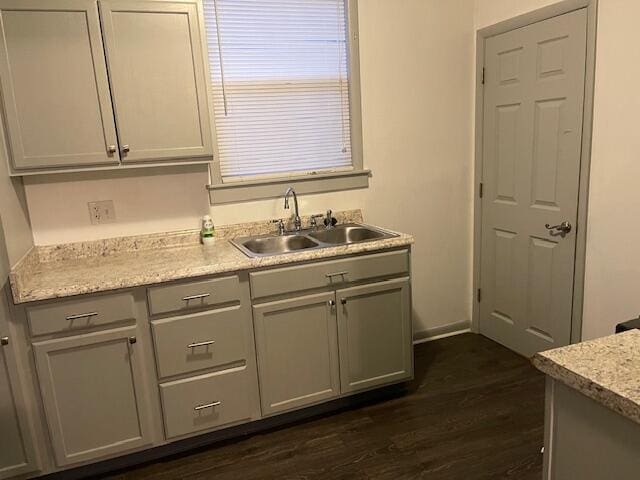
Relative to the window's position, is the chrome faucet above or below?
below

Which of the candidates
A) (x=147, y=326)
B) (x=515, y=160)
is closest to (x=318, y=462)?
(x=147, y=326)

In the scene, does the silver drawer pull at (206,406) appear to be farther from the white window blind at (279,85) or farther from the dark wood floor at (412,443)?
the white window blind at (279,85)

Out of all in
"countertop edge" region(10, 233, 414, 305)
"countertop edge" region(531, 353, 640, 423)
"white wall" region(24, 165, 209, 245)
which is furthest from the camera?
"white wall" region(24, 165, 209, 245)

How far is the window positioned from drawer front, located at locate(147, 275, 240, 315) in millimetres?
737

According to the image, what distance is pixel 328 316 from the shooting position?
2590 mm

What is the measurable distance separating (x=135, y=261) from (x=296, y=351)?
3.05 ft

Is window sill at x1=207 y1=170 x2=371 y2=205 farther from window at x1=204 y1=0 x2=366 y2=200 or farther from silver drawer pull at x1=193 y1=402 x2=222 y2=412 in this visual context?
silver drawer pull at x1=193 y1=402 x2=222 y2=412

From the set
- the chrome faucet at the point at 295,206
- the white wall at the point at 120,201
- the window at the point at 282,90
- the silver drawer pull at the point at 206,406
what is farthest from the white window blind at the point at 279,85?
the silver drawer pull at the point at 206,406

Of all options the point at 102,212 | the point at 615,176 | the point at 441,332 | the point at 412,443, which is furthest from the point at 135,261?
the point at 615,176

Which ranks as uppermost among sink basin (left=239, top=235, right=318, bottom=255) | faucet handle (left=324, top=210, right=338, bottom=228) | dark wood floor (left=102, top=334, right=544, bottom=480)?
faucet handle (left=324, top=210, right=338, bottom=228)

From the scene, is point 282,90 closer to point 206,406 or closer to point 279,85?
point 279,85

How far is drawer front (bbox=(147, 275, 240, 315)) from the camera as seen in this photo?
2248mm

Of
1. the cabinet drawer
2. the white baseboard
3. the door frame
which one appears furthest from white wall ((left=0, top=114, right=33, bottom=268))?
the door frame

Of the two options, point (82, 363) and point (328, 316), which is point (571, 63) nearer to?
point (328, 316)
